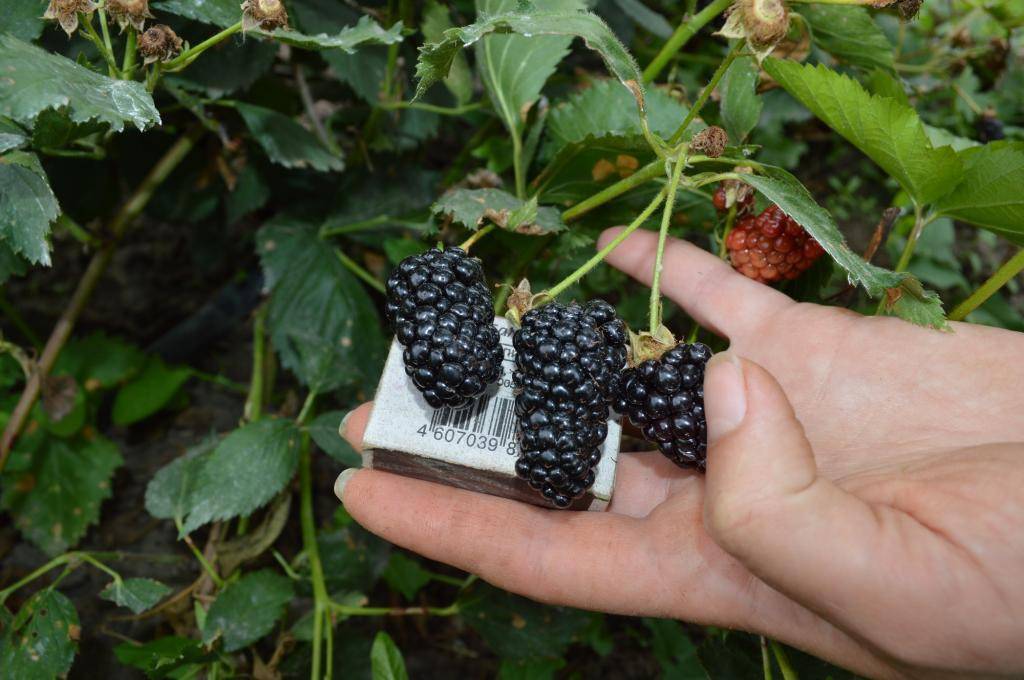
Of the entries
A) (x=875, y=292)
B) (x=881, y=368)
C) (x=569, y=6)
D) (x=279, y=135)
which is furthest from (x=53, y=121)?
(x=881, y=368)

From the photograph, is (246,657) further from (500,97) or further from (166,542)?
(500,97)

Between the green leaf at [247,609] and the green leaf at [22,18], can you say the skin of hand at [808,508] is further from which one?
the green leaf at [22,18]

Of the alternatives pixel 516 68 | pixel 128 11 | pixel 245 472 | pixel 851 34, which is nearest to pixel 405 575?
pixel 245 472

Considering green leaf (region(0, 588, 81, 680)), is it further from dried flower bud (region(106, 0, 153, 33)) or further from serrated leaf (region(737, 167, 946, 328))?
serrated leaf (region(737, 167, 946, 328))

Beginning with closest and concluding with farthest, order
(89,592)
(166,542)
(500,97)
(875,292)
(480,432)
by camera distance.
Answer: (875,292) → (480,432) → (500,97) → (89,592) → (166,542)

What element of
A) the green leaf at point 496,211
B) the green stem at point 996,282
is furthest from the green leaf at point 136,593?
the green stem at point 996,282

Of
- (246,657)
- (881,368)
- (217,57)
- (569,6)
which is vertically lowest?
(246,657)

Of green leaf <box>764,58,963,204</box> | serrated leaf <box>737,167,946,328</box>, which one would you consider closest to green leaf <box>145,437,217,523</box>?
serrated leaf <box>737,167,946,328</box>
